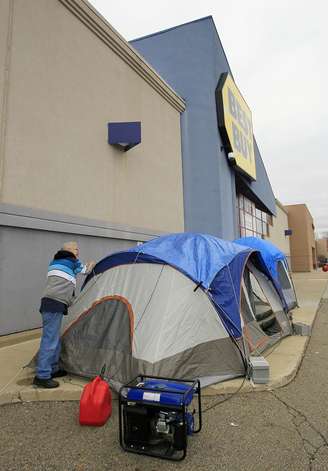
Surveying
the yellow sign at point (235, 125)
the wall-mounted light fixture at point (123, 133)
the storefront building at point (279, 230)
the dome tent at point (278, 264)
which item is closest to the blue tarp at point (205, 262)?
the wall-mounted light fixture at point (123, 133)

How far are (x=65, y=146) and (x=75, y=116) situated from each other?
1.02m

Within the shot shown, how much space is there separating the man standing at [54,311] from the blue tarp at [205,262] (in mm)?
788

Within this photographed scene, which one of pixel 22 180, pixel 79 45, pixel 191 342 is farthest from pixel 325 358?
pixel 79 45

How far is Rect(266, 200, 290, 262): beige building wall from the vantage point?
3456 cm

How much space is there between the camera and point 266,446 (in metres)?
3.29

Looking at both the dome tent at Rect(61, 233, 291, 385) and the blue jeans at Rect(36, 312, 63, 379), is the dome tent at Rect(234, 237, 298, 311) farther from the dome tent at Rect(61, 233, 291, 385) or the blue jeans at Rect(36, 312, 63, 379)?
the blue jeans at Rect(36, 312, 63, 379)

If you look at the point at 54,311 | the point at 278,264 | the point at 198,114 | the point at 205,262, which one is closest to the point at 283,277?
the point at 278,264

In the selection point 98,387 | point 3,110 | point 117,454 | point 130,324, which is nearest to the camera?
point 117,454

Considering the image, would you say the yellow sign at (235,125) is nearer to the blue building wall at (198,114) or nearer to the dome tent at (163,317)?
the blue building wall at (198,114)

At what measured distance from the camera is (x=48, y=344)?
4715 mm

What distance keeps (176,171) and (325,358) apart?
34.1 ft

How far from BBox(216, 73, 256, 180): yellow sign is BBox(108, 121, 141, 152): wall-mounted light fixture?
23.4ft

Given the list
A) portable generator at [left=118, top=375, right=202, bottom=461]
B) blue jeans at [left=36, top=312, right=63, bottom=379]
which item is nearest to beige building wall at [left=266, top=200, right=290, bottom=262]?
blue jeans at [left=36, top=312, right=63, bottom=379]

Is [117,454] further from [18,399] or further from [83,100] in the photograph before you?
[83,100]
